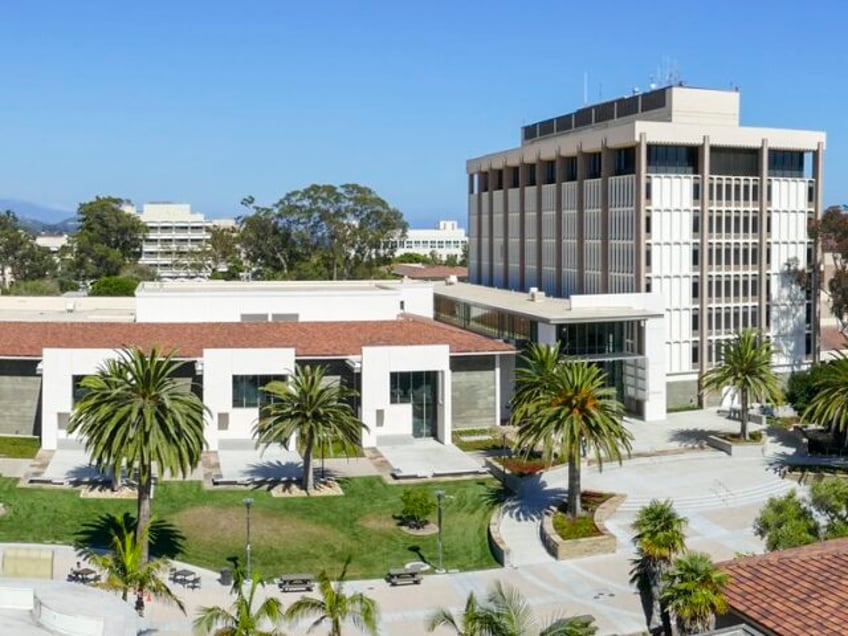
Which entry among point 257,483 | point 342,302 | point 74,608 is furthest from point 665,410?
point 74,608

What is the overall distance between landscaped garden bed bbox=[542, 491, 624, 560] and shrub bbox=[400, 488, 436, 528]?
17.3 ft

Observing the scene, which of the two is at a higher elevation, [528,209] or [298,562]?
[528,209]

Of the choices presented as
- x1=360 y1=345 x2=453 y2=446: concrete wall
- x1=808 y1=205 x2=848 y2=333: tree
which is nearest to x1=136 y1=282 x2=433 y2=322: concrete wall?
x1=360 y1=345 x2=453 y2=446: concrete wall

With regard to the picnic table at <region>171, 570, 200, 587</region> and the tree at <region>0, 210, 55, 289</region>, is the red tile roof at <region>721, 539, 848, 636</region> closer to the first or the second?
the picnic table at <region>171, 570, 200, 587</region>

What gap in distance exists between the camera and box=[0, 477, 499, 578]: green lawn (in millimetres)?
43406

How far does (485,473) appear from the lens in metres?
55.3

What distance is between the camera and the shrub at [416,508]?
46438 mm

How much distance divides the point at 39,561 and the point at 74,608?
51.1ft

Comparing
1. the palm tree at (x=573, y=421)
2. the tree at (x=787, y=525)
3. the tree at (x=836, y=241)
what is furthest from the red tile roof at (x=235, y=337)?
the tree at (x=787, y=525)

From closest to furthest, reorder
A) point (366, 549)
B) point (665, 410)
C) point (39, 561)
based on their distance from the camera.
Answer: point (39, 561)
point (366, 549)
point (665, 410)

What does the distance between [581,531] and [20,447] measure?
33.2 metres

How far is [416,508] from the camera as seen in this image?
46.4 metres

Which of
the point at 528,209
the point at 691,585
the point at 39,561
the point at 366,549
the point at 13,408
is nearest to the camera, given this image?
the point at 691,585

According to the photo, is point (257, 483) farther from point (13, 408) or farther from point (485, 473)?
point (13, 408)
